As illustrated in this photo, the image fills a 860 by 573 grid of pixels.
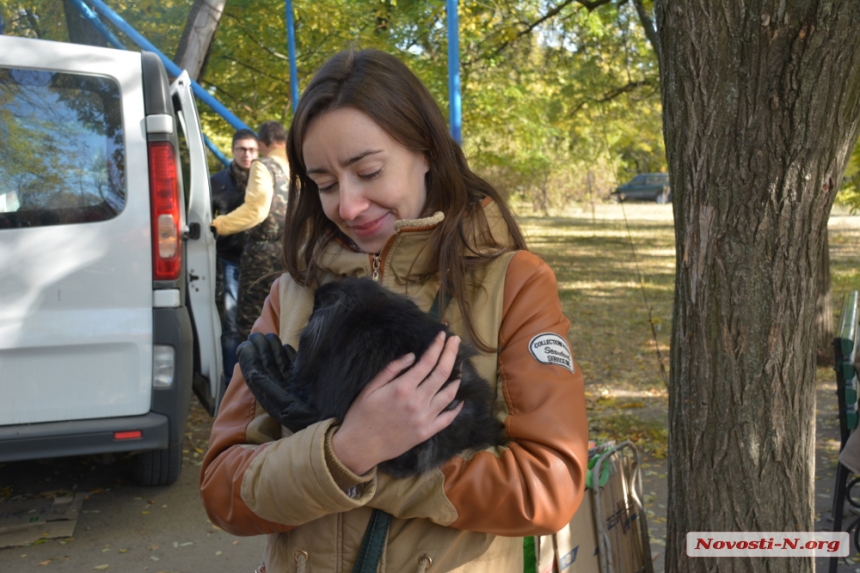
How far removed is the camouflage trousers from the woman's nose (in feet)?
15.9

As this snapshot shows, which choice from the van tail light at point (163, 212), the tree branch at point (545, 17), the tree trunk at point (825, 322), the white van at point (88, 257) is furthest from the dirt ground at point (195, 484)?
the tree branch at point (545, 17)

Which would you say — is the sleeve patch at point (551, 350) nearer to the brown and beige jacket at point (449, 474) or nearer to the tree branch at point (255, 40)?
the brown and beige jacket at point (449, 474)

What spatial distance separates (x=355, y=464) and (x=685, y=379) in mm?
1468

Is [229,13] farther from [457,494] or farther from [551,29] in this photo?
[457,494]

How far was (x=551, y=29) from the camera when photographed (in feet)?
38.4

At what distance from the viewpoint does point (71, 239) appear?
414 centimetres

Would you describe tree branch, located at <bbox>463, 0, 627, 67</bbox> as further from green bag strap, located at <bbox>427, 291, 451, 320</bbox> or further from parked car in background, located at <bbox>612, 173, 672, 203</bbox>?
parked car in background, located at <bbox>612, 173, 672, 203</bbox>

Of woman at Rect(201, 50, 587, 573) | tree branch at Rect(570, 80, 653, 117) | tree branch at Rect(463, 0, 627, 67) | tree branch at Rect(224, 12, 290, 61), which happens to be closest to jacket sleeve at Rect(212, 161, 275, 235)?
woman at Rect(201, 50, 587, 573)

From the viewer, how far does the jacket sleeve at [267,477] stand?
5.13 ft

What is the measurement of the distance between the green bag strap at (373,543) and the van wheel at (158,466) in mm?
3846

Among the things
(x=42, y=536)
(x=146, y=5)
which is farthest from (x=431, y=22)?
(x=42, y=536)

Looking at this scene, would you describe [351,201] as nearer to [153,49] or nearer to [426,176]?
[426,176]

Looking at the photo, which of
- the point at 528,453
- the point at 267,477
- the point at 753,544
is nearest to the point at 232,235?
the point at 753,544

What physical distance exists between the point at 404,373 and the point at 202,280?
3.91 m
